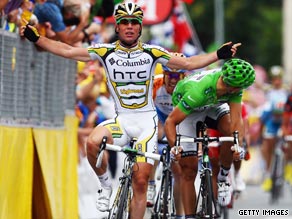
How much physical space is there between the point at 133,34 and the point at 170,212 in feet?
8.56

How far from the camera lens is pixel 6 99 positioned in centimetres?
1418

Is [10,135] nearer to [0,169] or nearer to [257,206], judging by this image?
[0,169]

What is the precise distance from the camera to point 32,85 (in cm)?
1525

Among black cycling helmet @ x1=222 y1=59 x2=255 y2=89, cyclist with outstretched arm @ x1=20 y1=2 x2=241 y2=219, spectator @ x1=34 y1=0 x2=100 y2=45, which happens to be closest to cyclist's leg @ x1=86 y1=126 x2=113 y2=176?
cyclist with outstretched arm @ x1=20 y1=2 x2=241 y2=219

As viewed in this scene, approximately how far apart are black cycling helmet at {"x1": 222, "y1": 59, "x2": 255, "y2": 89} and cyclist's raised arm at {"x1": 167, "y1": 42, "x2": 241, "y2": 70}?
13 centimetres

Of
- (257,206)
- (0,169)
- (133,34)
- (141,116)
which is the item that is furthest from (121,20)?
(257,206)

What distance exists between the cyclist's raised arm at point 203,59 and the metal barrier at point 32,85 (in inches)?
68.6

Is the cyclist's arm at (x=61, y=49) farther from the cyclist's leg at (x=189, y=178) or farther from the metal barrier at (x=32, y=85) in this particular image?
the cyclist's leg at (x=189, y=178)

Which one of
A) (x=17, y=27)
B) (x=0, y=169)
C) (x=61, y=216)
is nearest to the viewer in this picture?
(x=0, y=169)

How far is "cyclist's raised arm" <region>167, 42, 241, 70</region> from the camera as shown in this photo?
45.1 ft

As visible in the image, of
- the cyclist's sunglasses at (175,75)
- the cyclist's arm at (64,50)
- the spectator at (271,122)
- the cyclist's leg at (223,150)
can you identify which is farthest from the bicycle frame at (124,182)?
the spectator at (271,122)

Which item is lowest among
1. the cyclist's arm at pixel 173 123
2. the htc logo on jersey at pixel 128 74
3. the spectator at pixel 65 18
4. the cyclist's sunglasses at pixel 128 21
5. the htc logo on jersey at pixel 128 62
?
the cyclist's arm at pixel 173 123

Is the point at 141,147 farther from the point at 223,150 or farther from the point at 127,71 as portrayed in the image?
the point at 223,150

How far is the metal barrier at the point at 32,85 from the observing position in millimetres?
14141
